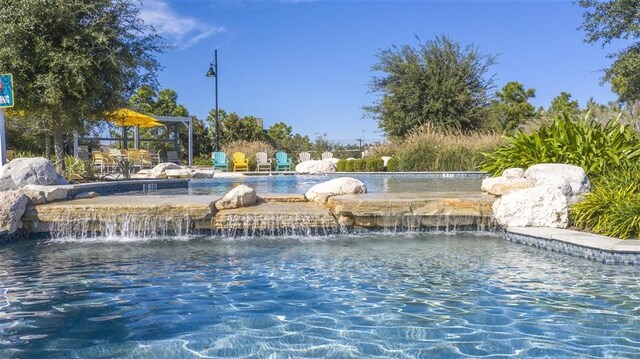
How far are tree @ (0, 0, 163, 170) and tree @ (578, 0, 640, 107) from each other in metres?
11.6

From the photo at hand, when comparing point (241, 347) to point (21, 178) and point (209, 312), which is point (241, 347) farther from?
point (21, 178)

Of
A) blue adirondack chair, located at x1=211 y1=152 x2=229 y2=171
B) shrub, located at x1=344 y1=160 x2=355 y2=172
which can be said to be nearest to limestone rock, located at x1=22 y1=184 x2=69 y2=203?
Answer: shrub, located at x1=344 y1=160 x2=355 y2=172

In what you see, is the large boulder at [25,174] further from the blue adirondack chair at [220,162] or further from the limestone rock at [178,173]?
the blue adirondack chair at [220,162]

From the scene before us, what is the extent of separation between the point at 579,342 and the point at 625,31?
1379 centimetres

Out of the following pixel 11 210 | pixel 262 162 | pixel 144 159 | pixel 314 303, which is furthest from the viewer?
pixel 262 162

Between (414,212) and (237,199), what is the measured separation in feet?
7.21

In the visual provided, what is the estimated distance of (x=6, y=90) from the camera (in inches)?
312

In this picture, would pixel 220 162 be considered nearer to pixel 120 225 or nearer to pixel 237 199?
pixel 237 199

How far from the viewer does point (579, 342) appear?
9.23ft

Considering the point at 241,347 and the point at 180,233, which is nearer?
the point at 241,347

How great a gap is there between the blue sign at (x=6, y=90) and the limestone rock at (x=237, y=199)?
401 centimetres

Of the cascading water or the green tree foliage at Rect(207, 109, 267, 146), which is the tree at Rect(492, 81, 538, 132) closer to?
the green tree foliage at Rect(207, 109, 267, 146)

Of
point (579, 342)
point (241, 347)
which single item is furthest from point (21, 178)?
point (579, 342)

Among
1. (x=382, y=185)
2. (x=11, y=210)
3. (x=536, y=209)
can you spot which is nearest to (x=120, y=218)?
(x=11, y=210)
